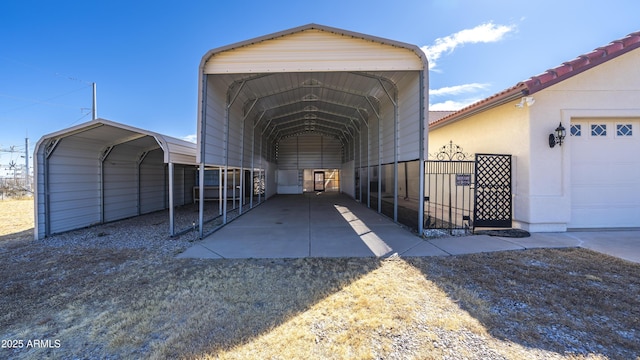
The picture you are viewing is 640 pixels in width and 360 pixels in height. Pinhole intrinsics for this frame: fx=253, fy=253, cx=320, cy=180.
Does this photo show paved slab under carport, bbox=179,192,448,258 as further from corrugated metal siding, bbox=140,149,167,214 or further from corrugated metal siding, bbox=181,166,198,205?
corrugated metal siding, bbox=181,166,198,205

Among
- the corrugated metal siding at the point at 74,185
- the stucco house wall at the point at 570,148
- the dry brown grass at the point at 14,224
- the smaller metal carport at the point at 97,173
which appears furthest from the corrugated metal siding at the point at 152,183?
the stucco house wall at the point at 570,148

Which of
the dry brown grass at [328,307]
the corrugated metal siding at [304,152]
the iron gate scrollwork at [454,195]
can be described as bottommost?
the dry brown grass at [328,307]

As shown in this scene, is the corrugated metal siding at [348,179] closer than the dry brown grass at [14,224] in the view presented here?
No

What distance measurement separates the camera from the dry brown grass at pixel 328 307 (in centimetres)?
213

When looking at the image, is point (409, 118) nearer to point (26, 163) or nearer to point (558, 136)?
point (558, 136)

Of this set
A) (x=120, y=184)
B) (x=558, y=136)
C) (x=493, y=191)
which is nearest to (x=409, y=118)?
Answer: (x=493, y=191)

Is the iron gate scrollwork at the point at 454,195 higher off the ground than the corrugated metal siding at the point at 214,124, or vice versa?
the corrugated metal siding at the point at 214,124

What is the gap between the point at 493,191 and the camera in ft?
20.3

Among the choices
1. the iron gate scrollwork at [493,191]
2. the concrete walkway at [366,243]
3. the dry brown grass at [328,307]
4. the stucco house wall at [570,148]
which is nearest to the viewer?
the dry brown grass at [328,307]

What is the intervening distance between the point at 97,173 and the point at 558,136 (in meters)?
12.1

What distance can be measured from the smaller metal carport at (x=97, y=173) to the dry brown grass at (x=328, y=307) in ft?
7.77

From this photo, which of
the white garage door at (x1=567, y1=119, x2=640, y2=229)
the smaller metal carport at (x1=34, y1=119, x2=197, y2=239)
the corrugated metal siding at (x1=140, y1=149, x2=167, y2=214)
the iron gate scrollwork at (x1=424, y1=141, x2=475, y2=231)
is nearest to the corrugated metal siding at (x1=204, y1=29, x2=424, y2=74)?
the smaller metal carport at (x1=34, y1=119, x2=197, y2=239)

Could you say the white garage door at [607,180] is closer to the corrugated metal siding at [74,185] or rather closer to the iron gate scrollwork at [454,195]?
the iron gate scrollwork at [454,195]

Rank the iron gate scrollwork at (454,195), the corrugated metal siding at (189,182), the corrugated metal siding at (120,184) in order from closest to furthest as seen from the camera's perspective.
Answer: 1. the iron gate scrollwork at (454,195)
2. the corrugated metal siding at (120,184)
3. the corrugated metal siding at (189,182)
